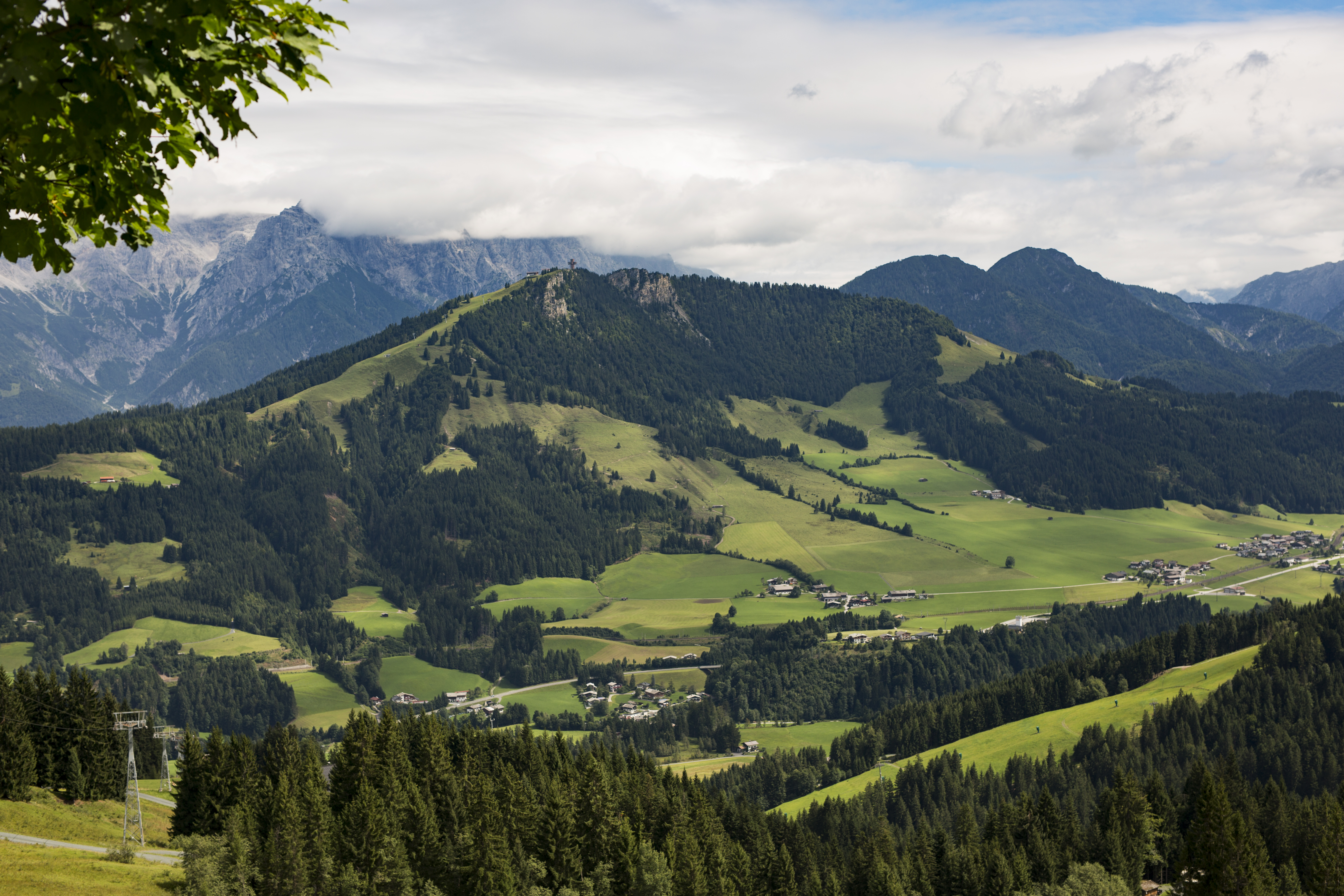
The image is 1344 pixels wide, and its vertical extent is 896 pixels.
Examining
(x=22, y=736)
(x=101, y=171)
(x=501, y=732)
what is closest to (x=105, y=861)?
(x=22, y=736)

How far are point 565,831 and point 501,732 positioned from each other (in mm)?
49513

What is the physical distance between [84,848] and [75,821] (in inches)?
520

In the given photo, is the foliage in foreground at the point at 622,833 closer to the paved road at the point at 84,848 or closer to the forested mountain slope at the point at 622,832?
the forested mountain slope at the point at 622,832

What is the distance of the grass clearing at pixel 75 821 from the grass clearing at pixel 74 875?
1318 centimetres

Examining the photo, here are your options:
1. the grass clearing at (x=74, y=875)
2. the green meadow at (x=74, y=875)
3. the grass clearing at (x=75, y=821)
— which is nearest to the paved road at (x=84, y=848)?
the grass clearing at (x=75, y=821)

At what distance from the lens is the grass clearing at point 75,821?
333 ft

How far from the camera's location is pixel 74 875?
73312 millimetres

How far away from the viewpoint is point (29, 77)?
1293 cm

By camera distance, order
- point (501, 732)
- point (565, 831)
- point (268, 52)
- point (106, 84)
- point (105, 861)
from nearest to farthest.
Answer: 1. point (106, 84)
2. point (268, 52)
3. point (105, 861)
4. point (565, 831)
5. point (501, 732)

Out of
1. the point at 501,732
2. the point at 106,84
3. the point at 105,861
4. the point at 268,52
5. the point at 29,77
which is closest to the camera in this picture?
the point at 29,77

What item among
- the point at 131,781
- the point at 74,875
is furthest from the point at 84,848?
the point at 74,875

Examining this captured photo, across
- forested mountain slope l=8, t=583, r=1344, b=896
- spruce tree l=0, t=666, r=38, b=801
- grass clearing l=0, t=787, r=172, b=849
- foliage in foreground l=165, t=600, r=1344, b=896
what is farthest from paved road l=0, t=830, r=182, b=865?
spruce tree l=0, t=666, r=38, b=801

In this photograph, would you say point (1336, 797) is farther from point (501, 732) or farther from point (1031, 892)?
point (501, 732)

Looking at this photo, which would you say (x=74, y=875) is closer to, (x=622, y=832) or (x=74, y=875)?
(x=74, y=875)
